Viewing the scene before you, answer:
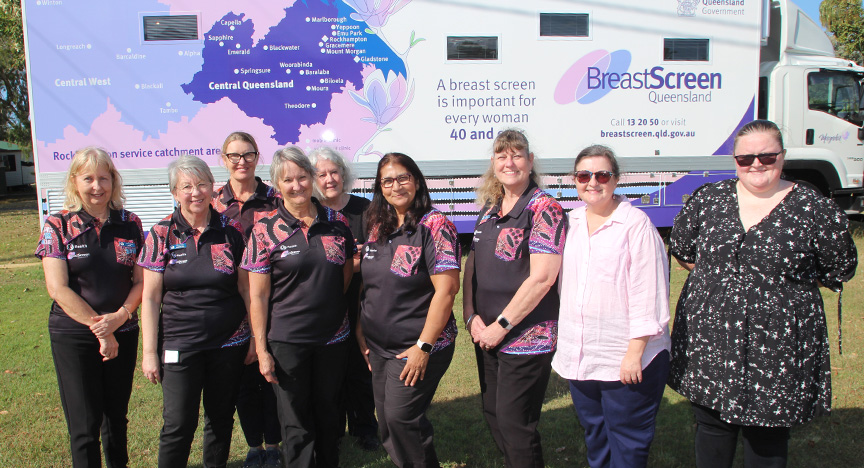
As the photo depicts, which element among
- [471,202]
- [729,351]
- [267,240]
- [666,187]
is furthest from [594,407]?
[666,187]

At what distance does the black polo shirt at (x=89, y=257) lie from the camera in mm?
2738

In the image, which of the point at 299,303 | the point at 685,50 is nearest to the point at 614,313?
the point at 299,303

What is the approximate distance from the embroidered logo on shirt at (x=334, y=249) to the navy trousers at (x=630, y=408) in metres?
1.28

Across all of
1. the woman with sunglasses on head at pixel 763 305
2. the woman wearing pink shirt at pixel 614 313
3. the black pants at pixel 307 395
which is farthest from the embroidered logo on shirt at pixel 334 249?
the woman with sunglasses on head at pixel 763 305

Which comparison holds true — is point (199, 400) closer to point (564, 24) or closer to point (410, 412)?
point (410, 412)

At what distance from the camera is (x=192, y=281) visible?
108 inches

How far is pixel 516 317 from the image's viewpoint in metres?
2.60

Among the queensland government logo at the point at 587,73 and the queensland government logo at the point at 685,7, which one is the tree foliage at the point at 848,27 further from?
the queensland government logo at the point at 587,73

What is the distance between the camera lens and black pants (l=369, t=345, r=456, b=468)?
105 inches

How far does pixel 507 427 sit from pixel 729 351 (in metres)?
1.01

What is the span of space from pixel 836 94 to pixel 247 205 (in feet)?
29.1

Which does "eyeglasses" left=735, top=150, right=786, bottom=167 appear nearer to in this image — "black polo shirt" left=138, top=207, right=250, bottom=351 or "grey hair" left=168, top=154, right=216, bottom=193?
"black polo shirt" left=138, top=207, right=250, bottom=351

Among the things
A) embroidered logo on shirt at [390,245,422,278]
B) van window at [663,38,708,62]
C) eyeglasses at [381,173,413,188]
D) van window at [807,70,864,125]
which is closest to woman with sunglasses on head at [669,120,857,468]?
embroidered logo on shirt at [390,245,422,278]

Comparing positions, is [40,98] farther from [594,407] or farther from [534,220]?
[594,407]
